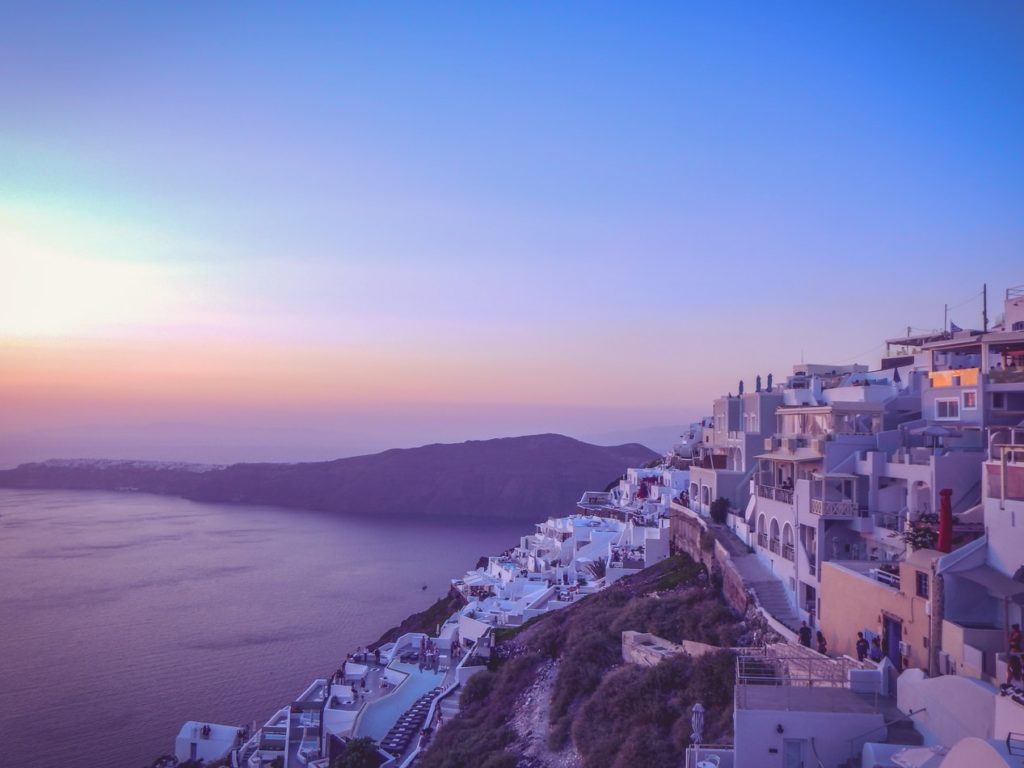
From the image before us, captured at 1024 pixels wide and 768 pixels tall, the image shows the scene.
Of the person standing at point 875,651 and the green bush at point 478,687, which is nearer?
the person standing at point 875,651

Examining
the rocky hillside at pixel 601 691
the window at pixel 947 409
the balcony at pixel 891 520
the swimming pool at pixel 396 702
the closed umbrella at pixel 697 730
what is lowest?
the swimming pool at pixel 396 702

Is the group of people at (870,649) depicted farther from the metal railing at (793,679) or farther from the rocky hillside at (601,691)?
the rocky hillside at (601,691)

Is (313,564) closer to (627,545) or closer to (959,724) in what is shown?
(627,545)

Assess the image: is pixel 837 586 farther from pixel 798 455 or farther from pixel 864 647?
pixel 798 455

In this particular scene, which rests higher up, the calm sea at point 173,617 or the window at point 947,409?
the window at point 947,409

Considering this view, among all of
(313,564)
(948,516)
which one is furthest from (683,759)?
(313,564)

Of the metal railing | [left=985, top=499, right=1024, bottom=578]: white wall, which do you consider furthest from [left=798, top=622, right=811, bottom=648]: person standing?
[left=985, top=499, right=1024, bottom=578]: white wall

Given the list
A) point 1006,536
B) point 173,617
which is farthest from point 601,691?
point 173,617

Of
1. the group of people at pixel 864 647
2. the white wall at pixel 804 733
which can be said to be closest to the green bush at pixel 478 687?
the group of people at pixel 864 647
